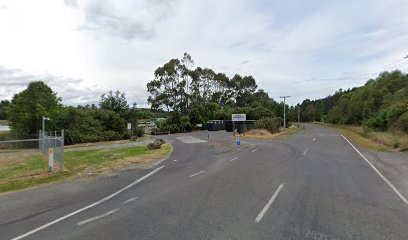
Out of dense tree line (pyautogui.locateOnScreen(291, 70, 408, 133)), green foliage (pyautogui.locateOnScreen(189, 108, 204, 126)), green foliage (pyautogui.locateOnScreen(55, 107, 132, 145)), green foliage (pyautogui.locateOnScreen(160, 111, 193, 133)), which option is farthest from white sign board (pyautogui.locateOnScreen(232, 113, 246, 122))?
dense tree line (pyautogui.locateOnScreen(291, 70, 408, 133))

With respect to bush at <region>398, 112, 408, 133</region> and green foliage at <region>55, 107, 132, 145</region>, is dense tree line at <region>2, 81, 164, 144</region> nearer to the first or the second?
green foliage at <region>55, 107, 132, 145</region>

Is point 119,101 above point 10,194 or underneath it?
above

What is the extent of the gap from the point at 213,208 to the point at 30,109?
1342 inches

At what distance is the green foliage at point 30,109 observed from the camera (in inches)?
1357

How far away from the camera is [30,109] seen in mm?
34625

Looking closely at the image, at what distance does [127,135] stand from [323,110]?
136m

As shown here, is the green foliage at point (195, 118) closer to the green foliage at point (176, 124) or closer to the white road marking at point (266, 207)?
the green foliage at point (176, 124)

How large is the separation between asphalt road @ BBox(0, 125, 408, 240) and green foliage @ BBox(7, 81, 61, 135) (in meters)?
26.6

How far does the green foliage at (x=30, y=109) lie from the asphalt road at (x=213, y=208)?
26.6m

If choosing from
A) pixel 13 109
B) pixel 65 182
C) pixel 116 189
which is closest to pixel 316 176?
pixel 116 189

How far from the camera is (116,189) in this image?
10.7 metres

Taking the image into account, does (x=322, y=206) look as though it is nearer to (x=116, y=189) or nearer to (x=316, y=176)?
(x=316, y=176)

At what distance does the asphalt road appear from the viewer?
248 inches

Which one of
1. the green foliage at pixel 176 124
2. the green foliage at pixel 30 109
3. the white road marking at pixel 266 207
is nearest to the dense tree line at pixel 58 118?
the green foliage at pixel 30 109
